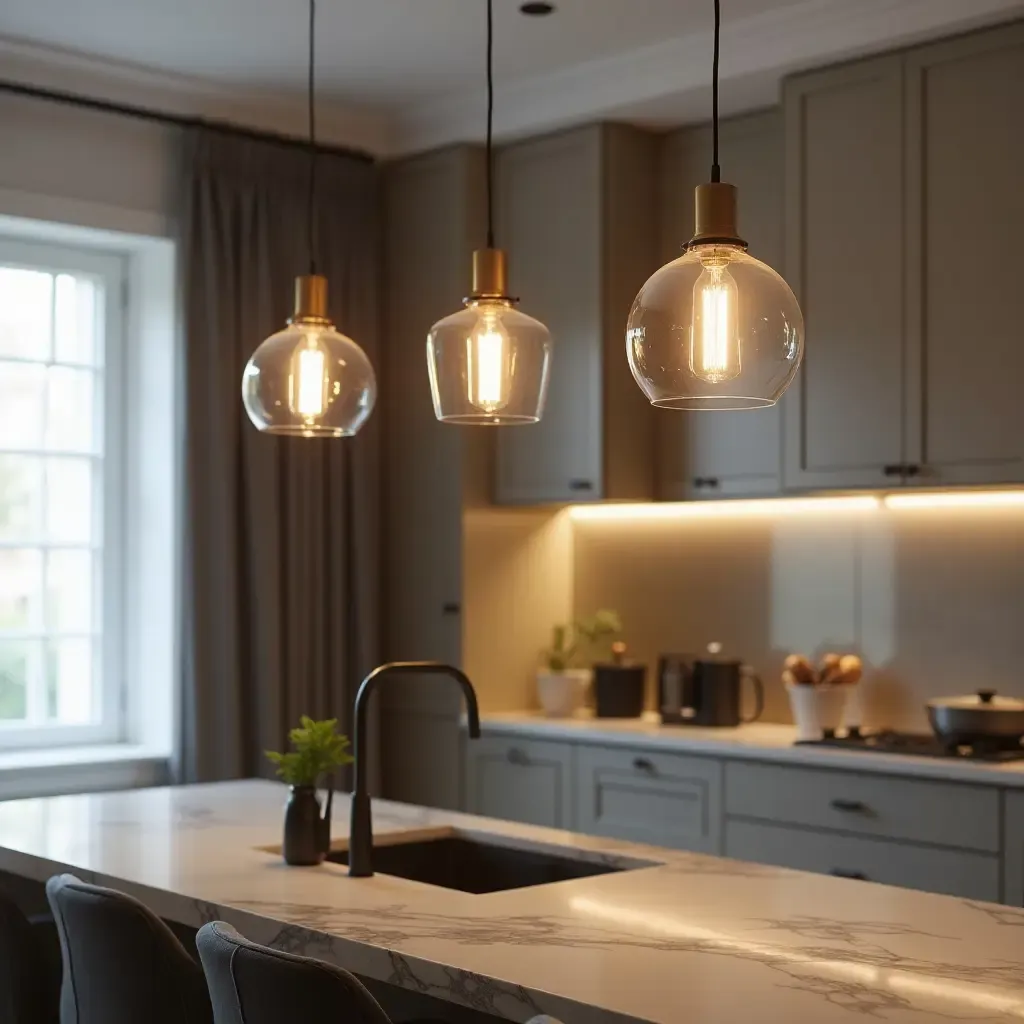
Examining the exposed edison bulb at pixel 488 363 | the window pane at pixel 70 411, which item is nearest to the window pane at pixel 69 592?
the window pane at pixel 70 411

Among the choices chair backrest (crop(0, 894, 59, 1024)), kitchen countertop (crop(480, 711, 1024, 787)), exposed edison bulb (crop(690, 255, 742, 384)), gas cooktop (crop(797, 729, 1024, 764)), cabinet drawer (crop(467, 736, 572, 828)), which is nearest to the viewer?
exposed edison bulb (crop(690, 255, 742, 384))

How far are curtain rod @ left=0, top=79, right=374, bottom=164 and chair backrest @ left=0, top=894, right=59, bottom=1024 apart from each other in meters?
2.62

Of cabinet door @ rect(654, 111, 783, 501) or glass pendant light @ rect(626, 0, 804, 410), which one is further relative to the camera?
cabinet door @ rect(654, 111, 783, 501)

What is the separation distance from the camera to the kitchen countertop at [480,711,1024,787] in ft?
11.9

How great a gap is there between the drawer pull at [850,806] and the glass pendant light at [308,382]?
1.71m

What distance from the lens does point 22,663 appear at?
475 centimetres

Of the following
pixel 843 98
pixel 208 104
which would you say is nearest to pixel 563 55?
pixel 843 98

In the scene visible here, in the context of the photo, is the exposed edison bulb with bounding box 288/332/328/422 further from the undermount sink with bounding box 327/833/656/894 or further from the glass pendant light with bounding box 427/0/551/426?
the undermount sink with bounding box 327/833/656/894

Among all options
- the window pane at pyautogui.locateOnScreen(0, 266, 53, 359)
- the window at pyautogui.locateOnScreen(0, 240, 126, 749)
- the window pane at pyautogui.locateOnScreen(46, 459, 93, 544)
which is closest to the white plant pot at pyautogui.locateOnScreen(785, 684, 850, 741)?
the window at pyautogui.locateOnScreen(0, 240, 126, 749)

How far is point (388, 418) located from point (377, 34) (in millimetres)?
1375

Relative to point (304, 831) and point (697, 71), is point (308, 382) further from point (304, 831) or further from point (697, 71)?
point (697, 71)

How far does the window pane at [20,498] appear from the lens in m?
4.73

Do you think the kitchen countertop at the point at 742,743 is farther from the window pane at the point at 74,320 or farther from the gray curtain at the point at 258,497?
the window pane at the point at 74,320

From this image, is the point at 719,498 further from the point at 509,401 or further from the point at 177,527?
the point at 509,401
